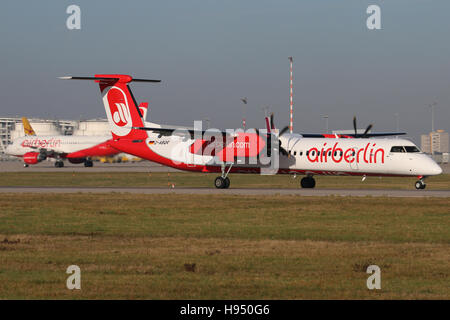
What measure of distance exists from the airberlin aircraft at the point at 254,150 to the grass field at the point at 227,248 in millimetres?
7376

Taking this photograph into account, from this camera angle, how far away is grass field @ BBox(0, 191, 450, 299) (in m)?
12.5

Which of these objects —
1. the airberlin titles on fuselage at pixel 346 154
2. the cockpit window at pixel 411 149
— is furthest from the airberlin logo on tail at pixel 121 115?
the cockpit window at pixel 411 149

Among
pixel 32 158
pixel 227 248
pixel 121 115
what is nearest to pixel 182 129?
pixel 121 115

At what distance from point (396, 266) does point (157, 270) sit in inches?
218

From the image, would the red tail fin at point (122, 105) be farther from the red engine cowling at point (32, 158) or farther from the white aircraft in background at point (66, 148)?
the red engine cowling at point (32, 158)

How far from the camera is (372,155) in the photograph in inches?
1511

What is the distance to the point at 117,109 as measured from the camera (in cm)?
4434

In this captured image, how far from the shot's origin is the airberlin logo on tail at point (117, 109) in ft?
145

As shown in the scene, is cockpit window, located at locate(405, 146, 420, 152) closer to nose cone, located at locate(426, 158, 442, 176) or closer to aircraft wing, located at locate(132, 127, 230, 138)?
nose cone, located at locate(426, 158, 442, 176)

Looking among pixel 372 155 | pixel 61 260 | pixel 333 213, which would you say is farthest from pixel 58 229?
pixel 372 155

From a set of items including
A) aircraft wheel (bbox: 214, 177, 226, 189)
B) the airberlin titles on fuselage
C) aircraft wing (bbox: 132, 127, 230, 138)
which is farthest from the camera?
aircraft wheel (bbox: 214, 177, 226, 189)

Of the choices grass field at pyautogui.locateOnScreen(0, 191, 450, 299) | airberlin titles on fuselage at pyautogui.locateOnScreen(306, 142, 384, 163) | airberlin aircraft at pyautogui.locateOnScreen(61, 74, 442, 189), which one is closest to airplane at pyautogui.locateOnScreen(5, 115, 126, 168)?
airberlin aircraft at pyautogui.locateOnScreen(61, 74, 442, 189)

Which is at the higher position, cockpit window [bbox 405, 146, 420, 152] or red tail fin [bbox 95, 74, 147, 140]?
red tail fin [bbox 95, 74, 147, 140]

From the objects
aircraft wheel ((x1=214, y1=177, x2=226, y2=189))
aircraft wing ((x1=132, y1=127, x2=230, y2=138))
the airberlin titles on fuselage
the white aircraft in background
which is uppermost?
the white aircraft in background
